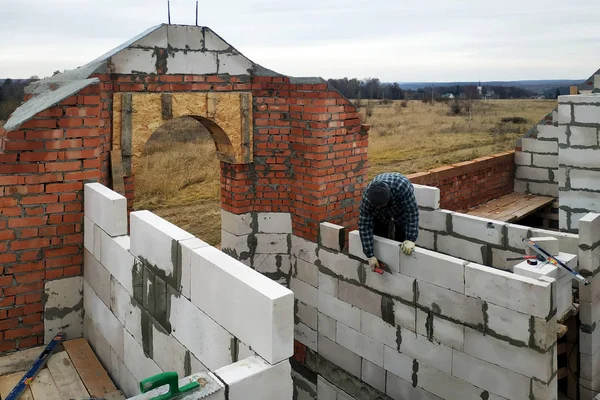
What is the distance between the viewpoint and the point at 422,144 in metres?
21.0

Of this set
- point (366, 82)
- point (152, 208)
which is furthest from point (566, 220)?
point (366, 82)

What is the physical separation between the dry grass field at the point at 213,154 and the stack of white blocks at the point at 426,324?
423 cm

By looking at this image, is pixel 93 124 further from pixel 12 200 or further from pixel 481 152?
pixel 481 152

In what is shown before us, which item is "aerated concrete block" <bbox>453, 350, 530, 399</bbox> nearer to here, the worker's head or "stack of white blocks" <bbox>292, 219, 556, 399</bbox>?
"stack of white blocks" <bbox>292, 219, 556, 399</bbox>

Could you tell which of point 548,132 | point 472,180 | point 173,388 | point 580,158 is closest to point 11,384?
point 173,388

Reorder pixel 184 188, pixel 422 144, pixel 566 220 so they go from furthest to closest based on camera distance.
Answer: pixel 422 144, pixel 184 188, pixel 566 220

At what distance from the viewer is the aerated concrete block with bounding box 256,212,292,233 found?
6449 mm

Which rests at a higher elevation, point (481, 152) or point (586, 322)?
point (481, 152)

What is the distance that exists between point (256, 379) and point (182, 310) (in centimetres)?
91

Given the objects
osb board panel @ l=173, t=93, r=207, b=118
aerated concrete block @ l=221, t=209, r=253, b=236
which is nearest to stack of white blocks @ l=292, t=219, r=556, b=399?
aerated concrete block @ l=221, t=209, r=253, b=236

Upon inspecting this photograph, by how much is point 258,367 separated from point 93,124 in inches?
119

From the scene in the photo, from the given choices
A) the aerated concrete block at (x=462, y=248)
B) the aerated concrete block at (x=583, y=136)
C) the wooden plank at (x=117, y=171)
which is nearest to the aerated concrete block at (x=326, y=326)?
the aerated concrete block at (x=462, y=248)

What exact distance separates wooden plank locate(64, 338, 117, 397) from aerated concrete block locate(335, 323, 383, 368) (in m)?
2.52

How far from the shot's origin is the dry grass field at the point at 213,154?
11891 millimetres
